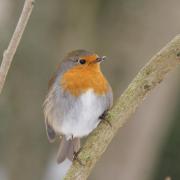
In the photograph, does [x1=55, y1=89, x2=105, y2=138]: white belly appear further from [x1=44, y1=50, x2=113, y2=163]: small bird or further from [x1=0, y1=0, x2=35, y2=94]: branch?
[x1=0, y1=0, x2=35, y2=94]: branch

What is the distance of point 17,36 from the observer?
3.07m

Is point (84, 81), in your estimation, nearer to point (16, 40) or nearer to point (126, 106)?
point (126, 106)

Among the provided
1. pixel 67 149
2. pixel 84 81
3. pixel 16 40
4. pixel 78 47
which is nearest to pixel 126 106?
pixel 16 40

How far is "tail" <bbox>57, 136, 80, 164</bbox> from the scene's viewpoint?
4605 mm

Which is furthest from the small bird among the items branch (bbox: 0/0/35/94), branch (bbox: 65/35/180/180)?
branch (bbox: 0/0/35/94)

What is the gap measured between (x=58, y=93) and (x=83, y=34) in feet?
8.36

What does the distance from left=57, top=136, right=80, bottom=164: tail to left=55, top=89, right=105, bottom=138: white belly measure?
17 cm

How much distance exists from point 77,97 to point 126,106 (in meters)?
0.92

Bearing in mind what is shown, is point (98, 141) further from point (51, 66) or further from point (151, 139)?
point (151, 139)

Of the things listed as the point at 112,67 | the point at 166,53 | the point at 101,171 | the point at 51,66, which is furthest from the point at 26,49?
the point at 166,53

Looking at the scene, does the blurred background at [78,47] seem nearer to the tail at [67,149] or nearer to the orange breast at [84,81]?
the tail at [67,149]

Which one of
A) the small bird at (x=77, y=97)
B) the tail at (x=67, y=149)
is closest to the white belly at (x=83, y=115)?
the small bird at (x=77, y=97)

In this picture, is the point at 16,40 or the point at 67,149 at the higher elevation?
the point at 16,40

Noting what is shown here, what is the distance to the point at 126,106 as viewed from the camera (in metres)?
3.40
